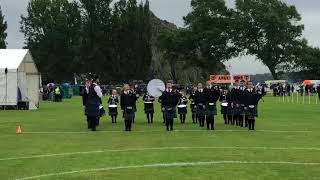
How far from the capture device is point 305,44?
355ft

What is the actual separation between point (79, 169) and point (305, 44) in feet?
323

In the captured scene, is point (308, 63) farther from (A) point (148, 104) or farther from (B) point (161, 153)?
(B) point (161, 153)

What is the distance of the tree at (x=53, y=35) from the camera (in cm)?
11454

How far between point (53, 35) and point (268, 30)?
37603 mm

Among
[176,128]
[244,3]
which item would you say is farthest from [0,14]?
[176,128]

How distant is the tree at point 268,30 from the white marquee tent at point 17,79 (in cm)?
6388

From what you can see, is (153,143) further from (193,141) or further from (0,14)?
(0,14)

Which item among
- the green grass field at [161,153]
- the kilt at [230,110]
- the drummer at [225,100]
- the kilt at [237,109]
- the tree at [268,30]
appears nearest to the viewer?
the green grass field at [161,153]

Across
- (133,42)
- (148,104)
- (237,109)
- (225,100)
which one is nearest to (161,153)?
(237,109)

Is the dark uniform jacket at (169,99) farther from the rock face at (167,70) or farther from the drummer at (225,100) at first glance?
the rock face at (167,70)

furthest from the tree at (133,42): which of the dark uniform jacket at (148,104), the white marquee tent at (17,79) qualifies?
the dark uniform jacket at (148,104)

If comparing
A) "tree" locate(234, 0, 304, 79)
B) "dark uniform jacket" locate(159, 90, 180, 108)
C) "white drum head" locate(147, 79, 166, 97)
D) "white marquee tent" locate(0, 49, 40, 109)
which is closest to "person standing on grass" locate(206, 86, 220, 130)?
"dark uniform jacket" locate(159, 90, 180, 108)

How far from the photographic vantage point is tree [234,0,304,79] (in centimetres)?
10519

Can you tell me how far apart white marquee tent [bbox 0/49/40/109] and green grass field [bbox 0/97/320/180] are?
54.9 ft
